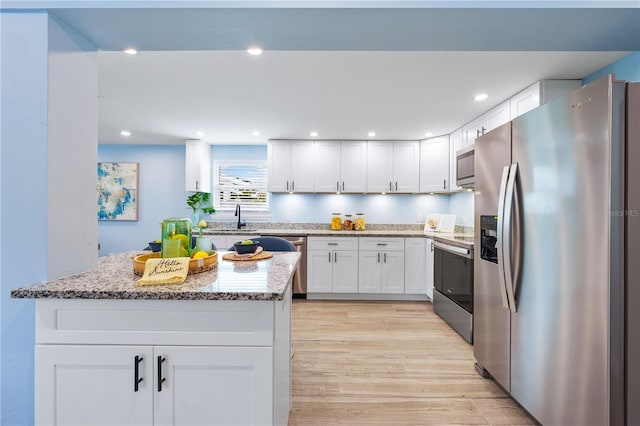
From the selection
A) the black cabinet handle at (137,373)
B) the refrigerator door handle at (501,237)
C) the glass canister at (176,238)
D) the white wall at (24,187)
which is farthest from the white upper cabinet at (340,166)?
the black cabinet handle at (137,373)

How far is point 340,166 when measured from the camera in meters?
4.38

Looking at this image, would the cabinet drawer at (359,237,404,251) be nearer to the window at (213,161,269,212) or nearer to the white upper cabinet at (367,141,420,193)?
the white upper cabinet at (367,141,420,193)

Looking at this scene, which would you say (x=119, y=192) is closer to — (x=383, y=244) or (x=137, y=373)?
(x=383, y=244)

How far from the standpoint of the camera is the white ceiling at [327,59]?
3.80 ft

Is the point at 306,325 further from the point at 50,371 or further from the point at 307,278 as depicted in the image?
the point at 50,371

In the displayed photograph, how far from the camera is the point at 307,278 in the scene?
4016mm

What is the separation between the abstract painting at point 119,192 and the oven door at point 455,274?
486 cm

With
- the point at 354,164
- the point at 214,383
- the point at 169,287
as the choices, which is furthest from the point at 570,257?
the point at 354,164

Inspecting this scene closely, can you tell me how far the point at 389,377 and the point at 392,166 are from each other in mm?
2972

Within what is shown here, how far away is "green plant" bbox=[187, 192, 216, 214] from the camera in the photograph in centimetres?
462

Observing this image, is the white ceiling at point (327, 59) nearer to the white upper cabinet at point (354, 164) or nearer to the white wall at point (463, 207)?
the white upper cabinet at point (354, 164)

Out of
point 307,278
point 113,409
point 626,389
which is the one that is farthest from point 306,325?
point 626,389

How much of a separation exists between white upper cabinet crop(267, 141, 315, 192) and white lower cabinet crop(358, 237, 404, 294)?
1.32 metres

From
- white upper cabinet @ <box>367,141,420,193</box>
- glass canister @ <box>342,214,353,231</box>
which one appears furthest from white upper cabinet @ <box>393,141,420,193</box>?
glass canister @ <box>342,214,353,231</box>
